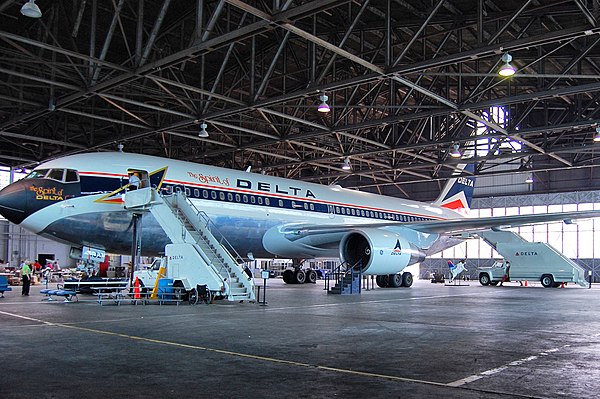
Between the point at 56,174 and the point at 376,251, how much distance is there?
10241mm

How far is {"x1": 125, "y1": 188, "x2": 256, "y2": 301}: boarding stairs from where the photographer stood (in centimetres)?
1458

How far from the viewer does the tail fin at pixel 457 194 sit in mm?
35250

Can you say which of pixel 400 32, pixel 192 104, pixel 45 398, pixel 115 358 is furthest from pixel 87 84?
pixel 45 398

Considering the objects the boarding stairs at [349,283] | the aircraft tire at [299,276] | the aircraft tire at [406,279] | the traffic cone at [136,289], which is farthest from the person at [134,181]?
the aircraft tire at [299,276]

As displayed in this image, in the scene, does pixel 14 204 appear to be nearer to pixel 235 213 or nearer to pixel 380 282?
pixel 235 213

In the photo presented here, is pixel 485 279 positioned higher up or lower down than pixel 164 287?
lower down

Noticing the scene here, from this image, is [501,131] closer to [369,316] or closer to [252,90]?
[252,90]

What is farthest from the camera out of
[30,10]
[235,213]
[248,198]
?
[248,198]

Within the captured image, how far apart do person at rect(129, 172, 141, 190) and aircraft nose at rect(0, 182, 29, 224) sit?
2863 millimetres

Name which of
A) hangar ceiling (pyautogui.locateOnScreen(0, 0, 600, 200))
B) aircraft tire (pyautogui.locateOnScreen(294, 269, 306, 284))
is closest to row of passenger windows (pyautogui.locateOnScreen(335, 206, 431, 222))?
hangar ceiling (pyautogui.locateOnScreen(0, 0, 600, 200))

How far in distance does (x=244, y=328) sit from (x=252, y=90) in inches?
504

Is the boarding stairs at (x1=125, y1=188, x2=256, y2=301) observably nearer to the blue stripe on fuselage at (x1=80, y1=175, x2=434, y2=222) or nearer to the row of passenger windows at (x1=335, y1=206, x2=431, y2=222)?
the blue stripe on fuselage at (x1=80, y1=175, x2=434, y2=222)

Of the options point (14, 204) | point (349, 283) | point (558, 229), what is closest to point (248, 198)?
point (349, 283)

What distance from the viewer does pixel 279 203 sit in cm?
2177
